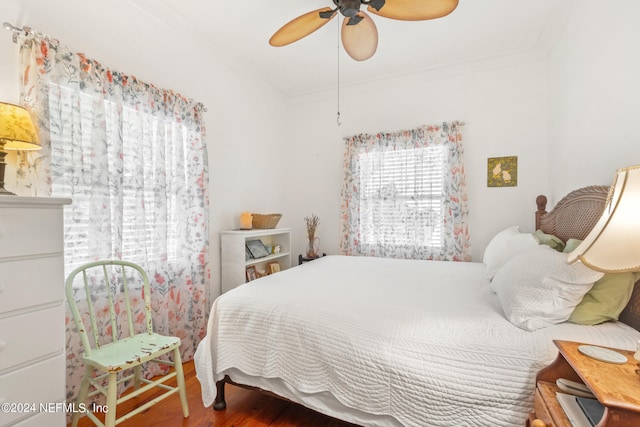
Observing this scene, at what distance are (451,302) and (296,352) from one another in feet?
2.82

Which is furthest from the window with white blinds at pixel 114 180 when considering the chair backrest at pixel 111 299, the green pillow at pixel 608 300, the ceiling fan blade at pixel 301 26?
the green pillow at pixel 608 300

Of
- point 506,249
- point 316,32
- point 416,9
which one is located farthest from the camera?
point 316,32

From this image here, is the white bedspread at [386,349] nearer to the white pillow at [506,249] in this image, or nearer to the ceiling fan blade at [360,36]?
the white pillow at [506,249]

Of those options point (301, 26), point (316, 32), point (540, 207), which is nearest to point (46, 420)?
point (301, 26)

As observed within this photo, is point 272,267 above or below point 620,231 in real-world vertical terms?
below

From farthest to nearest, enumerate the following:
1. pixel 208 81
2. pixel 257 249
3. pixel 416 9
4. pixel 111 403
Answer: pixel 257 249 < pixel 208 81 < pixel 416 9 < pixel 111 403

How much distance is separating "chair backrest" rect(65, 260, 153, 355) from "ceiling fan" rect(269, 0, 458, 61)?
6.04 ft

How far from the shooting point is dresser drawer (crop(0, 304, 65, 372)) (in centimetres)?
104

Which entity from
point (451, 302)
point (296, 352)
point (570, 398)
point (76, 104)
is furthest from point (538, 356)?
point (76, 104)

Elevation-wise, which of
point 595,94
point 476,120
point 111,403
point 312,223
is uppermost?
point 476,120

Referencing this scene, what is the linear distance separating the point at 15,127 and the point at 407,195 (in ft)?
10.0

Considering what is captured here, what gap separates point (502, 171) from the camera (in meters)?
2.92

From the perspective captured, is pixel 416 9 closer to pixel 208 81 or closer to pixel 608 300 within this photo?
pixel 608 300

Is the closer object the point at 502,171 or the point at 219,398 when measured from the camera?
the point at 219,398
